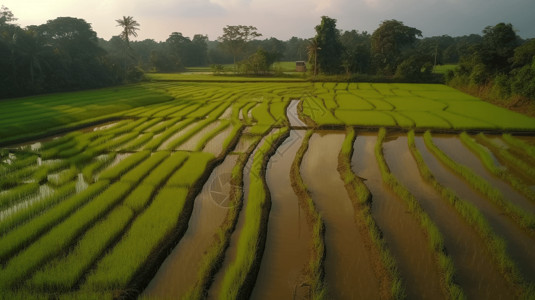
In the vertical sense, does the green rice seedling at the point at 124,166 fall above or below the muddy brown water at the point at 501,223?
above

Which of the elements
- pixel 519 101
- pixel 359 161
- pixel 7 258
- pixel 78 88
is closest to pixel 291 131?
pixel 359 161

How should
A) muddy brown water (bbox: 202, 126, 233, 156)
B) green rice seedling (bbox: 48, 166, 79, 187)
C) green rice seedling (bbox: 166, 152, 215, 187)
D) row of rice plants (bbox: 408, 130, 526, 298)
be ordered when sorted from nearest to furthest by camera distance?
1. row of rice plants (bbox: 408, 130, 526, 298)
2. green rice seedling (bbox: 166, 152, 215, 187)
3. green rice seedling (bbox: 48, 166, 79, 187)
4. muddy brown water (bbox: 202, 126, 233, 156)

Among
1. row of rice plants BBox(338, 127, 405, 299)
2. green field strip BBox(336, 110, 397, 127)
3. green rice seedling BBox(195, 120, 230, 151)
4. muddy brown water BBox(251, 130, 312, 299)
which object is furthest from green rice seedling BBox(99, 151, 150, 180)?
green field strip BBox(336, 110, 397, 127)

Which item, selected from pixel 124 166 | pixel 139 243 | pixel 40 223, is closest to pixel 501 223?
pixel 139 243

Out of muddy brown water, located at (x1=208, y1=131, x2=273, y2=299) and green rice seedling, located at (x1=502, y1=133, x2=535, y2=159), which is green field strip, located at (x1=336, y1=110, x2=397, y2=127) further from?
muddy brown water, located at (x1=208, y1=131, x2=273, y2=299)

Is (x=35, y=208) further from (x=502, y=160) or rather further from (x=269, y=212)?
(x=502, y=160)

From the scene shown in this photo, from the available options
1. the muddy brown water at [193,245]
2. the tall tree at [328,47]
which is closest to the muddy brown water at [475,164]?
the muddy brown water at [193,245]

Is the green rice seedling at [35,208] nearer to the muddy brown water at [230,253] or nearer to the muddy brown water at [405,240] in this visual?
the muddy brown water at [230,253]
